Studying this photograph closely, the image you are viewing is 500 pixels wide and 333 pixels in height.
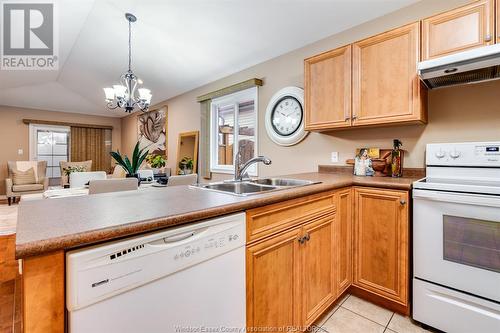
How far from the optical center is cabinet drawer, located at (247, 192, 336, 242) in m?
1.14

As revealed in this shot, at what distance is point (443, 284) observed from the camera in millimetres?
1444

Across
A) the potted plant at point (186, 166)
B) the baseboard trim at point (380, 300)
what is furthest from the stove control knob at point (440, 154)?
the potted plant at point (186, 166)

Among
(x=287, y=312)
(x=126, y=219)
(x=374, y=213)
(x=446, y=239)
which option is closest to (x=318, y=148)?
(x=374, y=213)

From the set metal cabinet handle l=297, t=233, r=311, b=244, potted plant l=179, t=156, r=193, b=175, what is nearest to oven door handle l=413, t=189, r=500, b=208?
metal cabinet handle l=297, t=233, r=311, b=244

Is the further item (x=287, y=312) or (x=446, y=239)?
(x=446, y=239)

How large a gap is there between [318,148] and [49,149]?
737 cm

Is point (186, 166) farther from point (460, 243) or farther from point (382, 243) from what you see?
point (460, 243)

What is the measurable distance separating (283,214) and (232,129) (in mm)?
2665

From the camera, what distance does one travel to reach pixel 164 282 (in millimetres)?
811

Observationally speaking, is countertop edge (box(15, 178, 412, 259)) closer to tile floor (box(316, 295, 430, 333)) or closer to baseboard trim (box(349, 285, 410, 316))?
tile floor (box(316, 295, 430, 333))

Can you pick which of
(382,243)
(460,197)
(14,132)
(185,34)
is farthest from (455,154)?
(14,132)

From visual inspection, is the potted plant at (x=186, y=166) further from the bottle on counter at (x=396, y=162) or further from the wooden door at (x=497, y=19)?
the wooden door at (x=497, y=19)

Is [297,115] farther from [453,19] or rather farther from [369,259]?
[369,259]

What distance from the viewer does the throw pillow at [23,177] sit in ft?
17.7
